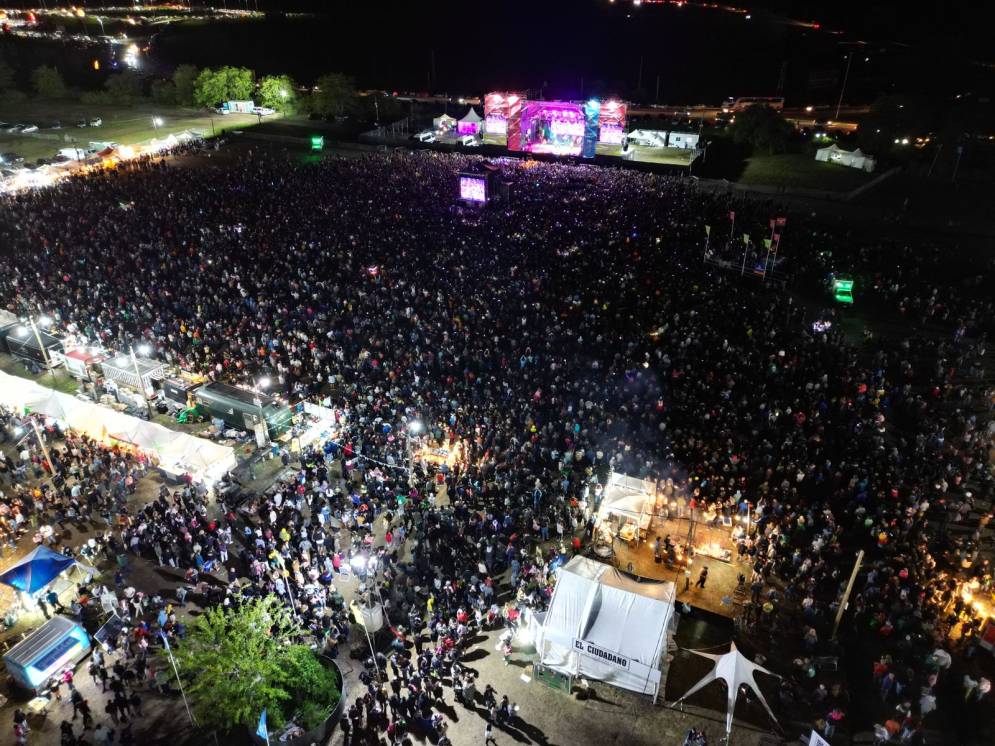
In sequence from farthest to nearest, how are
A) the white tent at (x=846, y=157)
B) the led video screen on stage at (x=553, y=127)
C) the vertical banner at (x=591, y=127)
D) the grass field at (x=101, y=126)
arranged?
the grass field at (x=101, y=126) → the led video screen on stage at (x=553, y=127) → the vertical banner at (x=591, y=127) → the white tent at (x=846, y=157)

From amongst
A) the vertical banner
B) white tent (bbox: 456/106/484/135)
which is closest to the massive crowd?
the vertical banner

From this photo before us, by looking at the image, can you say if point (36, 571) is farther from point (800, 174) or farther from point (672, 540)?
point (800, 174)

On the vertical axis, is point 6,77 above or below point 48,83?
above

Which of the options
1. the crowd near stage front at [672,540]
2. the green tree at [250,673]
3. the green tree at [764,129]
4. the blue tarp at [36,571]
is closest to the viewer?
the green tree at [250,673]

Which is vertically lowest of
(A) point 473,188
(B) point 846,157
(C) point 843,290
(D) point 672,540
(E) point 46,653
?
(E) point 46,653

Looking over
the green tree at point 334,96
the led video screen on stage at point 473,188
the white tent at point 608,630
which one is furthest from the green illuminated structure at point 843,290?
the green tree at point 334,96

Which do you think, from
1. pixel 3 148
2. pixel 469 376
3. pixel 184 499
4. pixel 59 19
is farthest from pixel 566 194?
pixel 59 19

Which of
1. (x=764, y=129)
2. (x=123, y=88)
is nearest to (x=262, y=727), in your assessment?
(x=764, y=129)

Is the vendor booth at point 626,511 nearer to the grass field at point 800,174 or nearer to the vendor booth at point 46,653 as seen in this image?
the vendor booth at point 46,653
